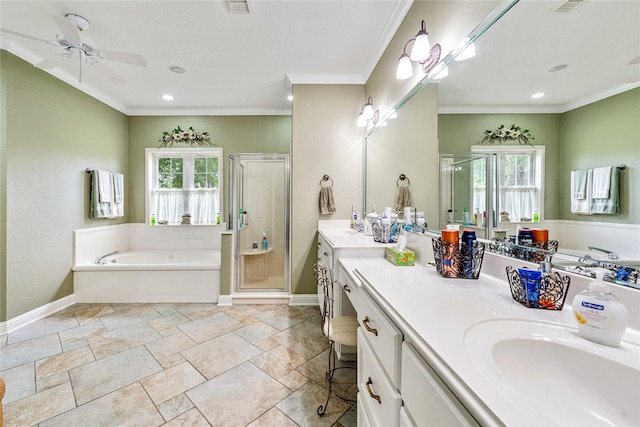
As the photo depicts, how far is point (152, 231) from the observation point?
4027mm

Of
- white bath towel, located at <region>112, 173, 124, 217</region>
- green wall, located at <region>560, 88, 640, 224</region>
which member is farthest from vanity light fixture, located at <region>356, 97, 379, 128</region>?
white bath towel, located at <region>112, 173, 124, 217</region>

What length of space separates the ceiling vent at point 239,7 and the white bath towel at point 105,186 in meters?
2.73

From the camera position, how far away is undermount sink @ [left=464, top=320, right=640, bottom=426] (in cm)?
48

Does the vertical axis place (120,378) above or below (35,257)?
below

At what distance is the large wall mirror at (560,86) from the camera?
65cm

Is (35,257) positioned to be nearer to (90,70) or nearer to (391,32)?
(90,70)

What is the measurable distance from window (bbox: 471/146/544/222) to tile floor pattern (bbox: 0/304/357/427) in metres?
1.38

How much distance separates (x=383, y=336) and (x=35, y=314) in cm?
359

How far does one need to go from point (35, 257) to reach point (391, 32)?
4.02m

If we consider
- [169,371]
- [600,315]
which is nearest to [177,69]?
[169,371]

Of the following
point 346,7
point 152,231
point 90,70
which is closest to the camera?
point 346,7

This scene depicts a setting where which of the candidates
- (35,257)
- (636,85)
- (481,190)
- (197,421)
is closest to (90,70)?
(35,257)

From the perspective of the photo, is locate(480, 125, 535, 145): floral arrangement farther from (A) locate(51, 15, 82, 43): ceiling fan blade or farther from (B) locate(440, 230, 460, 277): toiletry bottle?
(A) locate(51, 15, 82, 43): ceiling fan blade

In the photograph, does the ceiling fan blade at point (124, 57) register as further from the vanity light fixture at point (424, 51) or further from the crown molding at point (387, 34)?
the vanity light fixture at point (424, 51)
